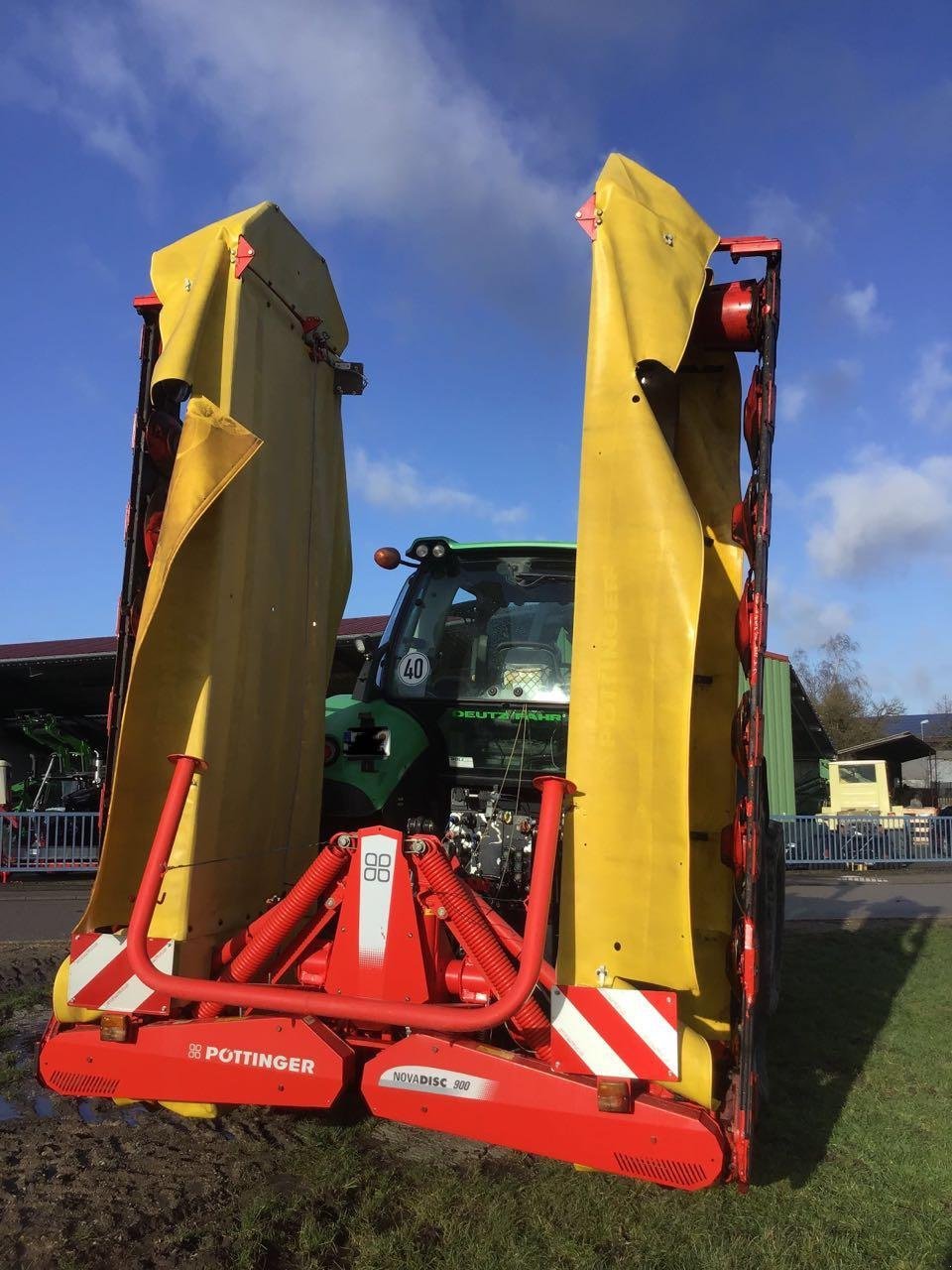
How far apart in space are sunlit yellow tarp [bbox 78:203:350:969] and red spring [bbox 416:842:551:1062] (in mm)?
1001

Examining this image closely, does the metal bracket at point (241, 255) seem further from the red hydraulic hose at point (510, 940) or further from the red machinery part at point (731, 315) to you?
the red hydraulic hose at point (510, 940)

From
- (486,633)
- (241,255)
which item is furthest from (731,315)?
(486,633)

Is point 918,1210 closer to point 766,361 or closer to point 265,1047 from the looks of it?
point 265,1047

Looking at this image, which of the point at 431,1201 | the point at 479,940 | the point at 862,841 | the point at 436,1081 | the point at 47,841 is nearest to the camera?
the point at 436,1081

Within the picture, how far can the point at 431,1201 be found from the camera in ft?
10.3

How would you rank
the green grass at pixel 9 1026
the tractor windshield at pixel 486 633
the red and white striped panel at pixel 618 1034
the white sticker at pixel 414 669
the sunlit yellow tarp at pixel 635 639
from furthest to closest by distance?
the white sticker at pixel 414 669 < the tractor windshield at pixel 486 633 < the green grass at pixel 9 1026 < the sunlit yellow tarp at pixel 635 639 < the red and white striped panel at pixel 618 1034

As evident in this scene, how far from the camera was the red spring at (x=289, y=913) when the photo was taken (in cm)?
346

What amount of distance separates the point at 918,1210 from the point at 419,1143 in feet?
5.96

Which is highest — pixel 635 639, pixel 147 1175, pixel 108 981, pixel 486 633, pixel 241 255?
pixel 241 255

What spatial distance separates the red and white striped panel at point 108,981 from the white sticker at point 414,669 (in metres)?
2.16

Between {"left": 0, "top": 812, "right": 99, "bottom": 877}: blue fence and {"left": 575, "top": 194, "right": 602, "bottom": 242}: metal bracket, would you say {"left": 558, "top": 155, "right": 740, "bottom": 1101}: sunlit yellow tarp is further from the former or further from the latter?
{"left": 0, "top": 812, "right": 99, "bottom": 877}: blue fence

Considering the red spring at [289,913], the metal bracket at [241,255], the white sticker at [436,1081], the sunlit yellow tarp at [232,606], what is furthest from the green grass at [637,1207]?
the metal bracket at [241,255]

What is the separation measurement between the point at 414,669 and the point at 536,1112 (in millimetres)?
2779

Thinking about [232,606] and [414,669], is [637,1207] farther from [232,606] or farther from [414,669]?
[414,669]
